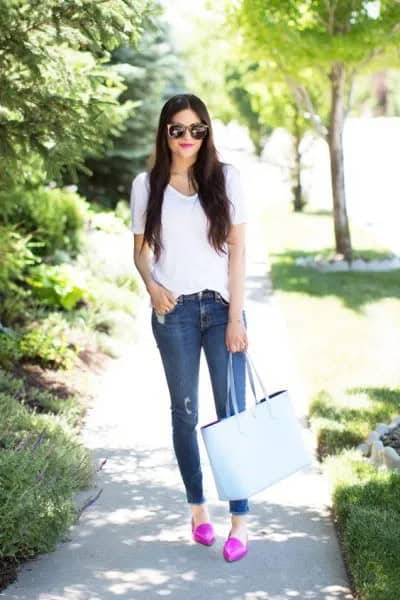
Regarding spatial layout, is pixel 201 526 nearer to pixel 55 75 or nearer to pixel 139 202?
pixel 139 202

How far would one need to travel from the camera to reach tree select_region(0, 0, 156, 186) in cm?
534

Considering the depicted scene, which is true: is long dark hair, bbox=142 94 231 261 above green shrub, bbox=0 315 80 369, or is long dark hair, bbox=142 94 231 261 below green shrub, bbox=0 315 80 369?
above

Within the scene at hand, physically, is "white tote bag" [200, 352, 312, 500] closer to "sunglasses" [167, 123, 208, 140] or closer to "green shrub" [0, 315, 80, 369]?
"sunglasses" [167, 123, 208, 140]

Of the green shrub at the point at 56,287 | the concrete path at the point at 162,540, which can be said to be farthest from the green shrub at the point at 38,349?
the green shrub at the point at 56,287

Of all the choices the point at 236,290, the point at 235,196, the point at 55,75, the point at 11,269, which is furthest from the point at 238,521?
the point at 11,269

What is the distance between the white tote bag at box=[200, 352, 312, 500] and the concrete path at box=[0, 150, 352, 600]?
1.23ft

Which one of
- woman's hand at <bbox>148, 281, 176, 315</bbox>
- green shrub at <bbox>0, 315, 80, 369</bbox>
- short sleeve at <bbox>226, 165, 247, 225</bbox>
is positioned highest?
short sleeve at <bbox>226, 165, 247, 225</bbox>

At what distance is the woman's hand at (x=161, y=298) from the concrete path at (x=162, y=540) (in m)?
1.09

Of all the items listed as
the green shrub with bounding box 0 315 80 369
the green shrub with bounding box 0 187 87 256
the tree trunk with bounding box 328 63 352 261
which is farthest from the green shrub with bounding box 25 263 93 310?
the tree trunk with bounding box 328 63 352 261

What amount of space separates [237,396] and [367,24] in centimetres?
886

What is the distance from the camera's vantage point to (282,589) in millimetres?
3916

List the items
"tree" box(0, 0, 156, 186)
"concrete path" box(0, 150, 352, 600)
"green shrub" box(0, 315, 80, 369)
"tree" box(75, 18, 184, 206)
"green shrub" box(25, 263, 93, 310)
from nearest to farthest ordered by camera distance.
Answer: "concrete path" box(0, 150, 352, 600), "tree" box(0, 0, 156, 186), "green shrub" box(0, 315, 80, 369), "green shrub" box(25, 263, 93, 310), "tree" box(75, 18, 184, 206)

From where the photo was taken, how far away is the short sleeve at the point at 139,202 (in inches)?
161

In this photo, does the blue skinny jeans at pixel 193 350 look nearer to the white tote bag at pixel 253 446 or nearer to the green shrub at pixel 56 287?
the white tote bag at pixel 253 446
